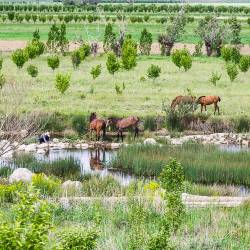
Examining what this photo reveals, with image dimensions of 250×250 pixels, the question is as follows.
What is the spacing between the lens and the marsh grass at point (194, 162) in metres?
20.3

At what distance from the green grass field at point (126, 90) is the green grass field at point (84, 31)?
21543 millimetres

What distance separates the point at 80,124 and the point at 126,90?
239 inches

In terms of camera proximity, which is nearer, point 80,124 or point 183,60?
point 80,124

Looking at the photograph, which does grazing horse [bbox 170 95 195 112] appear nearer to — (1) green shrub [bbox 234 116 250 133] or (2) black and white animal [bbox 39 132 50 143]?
(1) green shrub [bbox 234 116 250 133]

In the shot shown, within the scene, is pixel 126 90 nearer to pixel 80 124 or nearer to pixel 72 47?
pixel 80 124

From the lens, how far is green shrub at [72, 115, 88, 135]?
1048 inches

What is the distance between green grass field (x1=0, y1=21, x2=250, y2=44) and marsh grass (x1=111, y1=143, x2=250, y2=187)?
122 feet

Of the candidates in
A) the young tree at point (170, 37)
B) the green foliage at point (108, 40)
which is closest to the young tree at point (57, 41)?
the green foliage at point (108, 40)

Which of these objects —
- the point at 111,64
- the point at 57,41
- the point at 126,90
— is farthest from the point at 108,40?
the point at 126,90

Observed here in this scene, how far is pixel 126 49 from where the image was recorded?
38.6 m

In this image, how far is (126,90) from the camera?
32.4 metres

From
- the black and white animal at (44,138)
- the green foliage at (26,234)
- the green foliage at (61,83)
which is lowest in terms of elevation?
the black and white animal at (44,138)

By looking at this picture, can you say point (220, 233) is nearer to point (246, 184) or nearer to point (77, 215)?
point (77, 215)

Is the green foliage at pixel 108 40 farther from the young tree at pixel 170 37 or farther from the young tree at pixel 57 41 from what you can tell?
the young tree at pixel 170 37
